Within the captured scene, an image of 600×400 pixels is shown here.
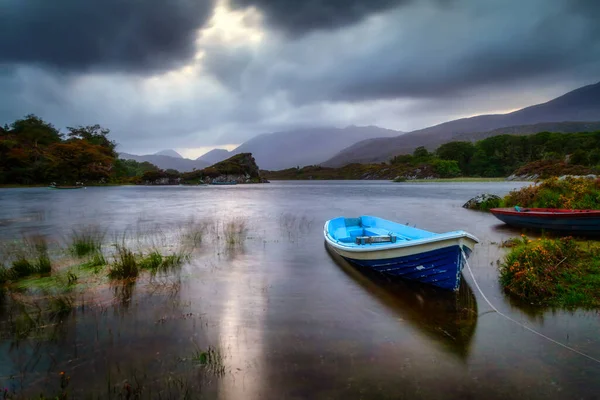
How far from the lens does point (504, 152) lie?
148m

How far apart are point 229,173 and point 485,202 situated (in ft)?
423

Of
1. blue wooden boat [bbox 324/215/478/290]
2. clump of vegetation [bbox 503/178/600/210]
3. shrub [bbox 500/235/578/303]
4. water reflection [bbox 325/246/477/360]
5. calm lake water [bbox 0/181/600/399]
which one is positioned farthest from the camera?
clump of vegetation [bbox 503/178/600/210]

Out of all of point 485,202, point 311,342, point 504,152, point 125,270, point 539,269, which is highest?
point 504,152

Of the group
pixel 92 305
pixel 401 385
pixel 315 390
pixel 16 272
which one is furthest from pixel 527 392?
pixel 16 272

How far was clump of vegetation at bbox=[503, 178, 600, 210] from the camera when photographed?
20.2 metres

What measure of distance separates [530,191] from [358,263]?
19.1 m

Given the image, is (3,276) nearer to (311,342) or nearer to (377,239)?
(311,342)

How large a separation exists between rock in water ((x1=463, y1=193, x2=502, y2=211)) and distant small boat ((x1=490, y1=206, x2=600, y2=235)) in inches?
464

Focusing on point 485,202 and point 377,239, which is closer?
point 377,239

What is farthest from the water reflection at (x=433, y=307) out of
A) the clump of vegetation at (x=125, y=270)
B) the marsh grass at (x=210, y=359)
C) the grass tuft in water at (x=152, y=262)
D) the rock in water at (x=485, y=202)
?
the rock in water at (x=485, y=202)

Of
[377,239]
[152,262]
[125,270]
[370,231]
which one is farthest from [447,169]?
[125,270]

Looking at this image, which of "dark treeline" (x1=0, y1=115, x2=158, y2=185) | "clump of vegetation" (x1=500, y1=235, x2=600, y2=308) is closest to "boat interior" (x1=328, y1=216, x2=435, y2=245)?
"clump of vegetation" (x1=500, y1=235, x2=600, y2=308)

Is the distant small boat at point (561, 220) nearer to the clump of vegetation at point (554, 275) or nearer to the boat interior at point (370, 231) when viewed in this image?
the clump of vegetation at point (554, 275)

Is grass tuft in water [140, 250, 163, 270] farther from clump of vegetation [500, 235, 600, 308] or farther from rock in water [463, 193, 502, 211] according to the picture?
rock in water [463, 193, 502, 211]
